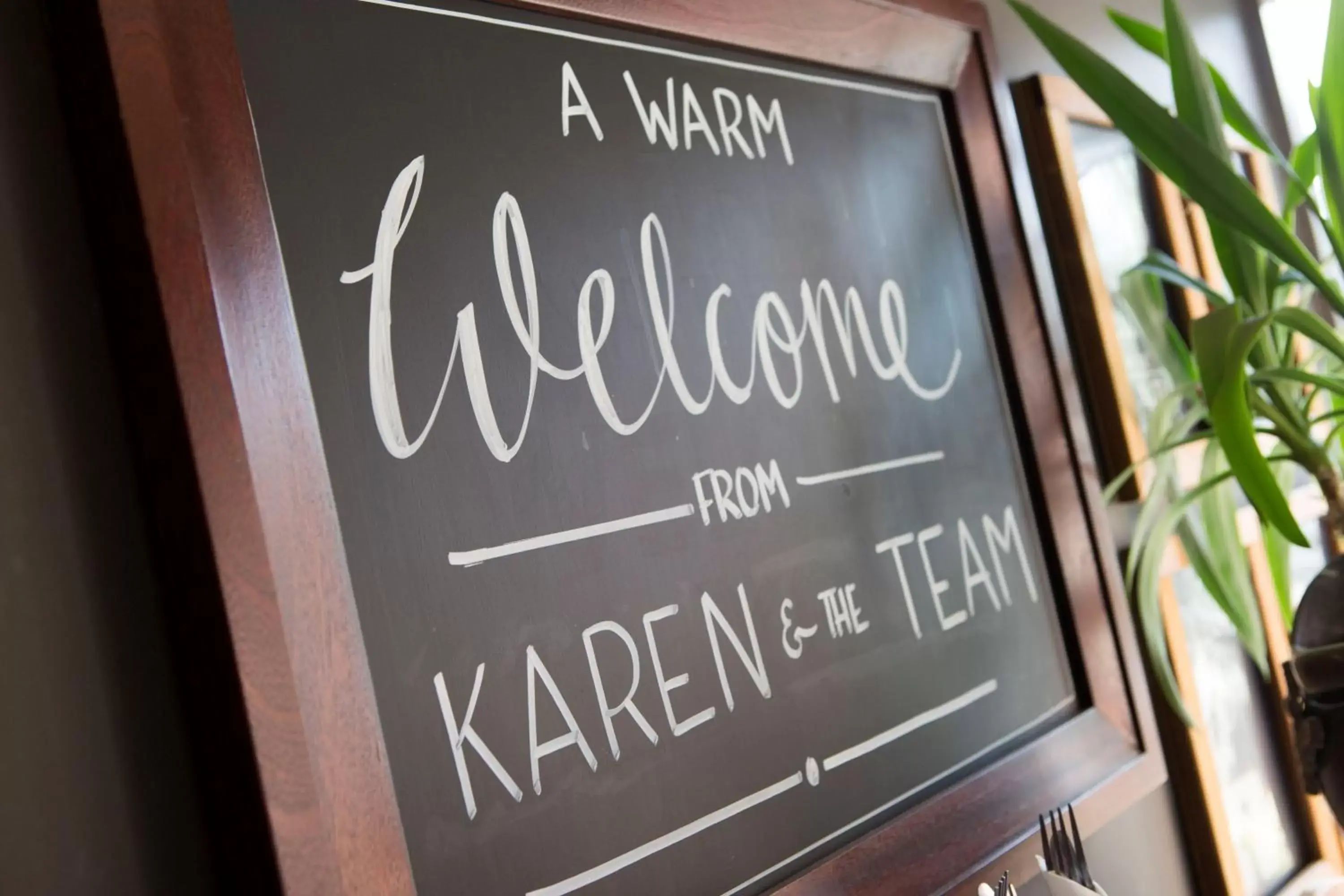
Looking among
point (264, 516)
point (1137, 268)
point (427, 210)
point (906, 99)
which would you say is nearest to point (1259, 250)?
point (1137, 268)

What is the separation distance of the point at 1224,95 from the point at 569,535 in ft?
2.61

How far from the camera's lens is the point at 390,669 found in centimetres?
57

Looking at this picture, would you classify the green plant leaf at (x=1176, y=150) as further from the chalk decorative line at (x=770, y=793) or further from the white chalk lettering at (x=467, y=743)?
the white chalk lettering at (x=467, y=743)

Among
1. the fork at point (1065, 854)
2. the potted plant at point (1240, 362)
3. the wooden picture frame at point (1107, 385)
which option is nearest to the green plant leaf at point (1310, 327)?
the potted plant at point (1240, 362)

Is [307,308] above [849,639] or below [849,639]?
above

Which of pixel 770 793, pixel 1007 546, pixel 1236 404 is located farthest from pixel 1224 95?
pixel 770 793

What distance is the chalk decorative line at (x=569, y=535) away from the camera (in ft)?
2.02

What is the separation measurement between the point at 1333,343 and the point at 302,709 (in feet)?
2.96

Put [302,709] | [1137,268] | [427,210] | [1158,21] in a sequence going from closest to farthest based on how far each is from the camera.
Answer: [302,709], [427,210], [1137,268], [1158,21]

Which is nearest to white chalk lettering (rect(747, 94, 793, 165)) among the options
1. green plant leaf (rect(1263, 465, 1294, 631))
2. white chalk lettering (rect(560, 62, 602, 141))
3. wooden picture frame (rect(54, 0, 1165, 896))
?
white chalk lettering (rect(560, 62, 602, 141))

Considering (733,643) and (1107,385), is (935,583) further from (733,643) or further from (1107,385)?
(1107,385)

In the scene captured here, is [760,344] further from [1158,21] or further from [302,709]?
[1158,21]

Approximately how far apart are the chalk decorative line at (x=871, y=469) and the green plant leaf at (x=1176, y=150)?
0.30 m

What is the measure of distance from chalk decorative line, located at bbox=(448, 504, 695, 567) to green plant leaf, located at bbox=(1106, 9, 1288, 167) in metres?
0.63
